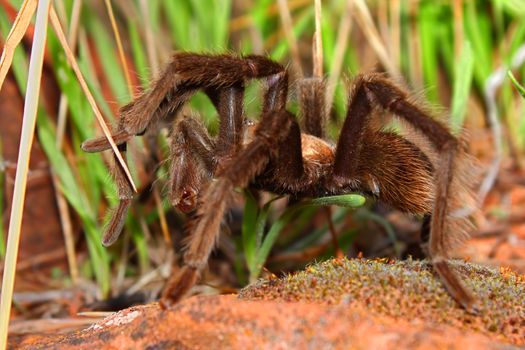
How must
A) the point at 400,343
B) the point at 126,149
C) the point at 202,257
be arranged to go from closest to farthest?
1. the point at 400,343
2. the point at 202,257
3. the point at 126,149

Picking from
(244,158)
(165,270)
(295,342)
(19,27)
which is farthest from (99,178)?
(295,342)

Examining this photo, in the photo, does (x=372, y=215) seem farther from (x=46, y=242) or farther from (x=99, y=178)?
(x=46, y=242)

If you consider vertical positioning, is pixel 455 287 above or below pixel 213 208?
below

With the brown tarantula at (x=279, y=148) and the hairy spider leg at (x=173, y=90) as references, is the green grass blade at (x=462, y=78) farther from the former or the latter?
the hairy spider leg at (x=173, y=90)

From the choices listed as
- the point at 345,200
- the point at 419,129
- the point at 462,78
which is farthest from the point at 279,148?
the point at 462,78

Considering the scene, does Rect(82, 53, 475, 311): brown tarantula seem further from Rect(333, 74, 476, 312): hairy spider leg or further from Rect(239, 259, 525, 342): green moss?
Rect(239, 259, 525, 342): green moss

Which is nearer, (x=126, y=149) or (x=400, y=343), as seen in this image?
(x=400, y=343)

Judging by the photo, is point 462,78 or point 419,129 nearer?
point 419,129

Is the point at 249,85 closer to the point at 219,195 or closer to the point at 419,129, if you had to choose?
the point at 419,129
